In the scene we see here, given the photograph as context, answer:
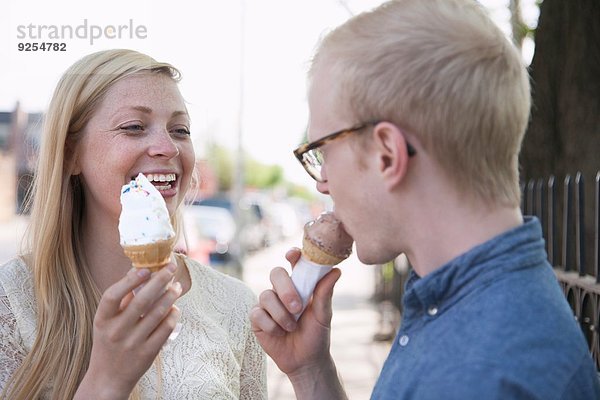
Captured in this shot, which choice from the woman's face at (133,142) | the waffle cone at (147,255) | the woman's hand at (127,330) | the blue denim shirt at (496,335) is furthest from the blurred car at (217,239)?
the blue denim shirt at (496,335)

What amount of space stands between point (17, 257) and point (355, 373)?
710 centimetres

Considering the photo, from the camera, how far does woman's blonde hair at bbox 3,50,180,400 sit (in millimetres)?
2654

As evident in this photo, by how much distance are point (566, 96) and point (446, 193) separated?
3766mm

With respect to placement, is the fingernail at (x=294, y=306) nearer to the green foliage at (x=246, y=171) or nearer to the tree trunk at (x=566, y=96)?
the tree trunk at (x=566, y=96)

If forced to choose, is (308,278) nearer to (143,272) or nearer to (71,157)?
(143,272)

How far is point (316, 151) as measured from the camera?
198 centimetres

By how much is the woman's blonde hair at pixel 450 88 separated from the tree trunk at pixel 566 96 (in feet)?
10.0

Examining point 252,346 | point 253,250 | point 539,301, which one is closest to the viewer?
point 539,301

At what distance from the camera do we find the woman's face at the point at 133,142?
2.80 m

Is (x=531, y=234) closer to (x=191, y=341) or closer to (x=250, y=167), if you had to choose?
(x=191, y=341)

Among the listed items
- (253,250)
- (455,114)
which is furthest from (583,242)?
(253,250)

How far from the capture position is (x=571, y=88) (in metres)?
5.04

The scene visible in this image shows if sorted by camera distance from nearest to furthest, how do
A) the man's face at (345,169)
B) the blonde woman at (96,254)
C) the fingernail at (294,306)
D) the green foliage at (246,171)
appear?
the man's face at (345,169) < the fingernail at (294,306) < the blonde woman at (96,254) < the green foliage at (246,171)

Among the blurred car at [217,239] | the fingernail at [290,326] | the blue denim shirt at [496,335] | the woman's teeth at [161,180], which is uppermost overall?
the blue denim shirt at [496,335]
